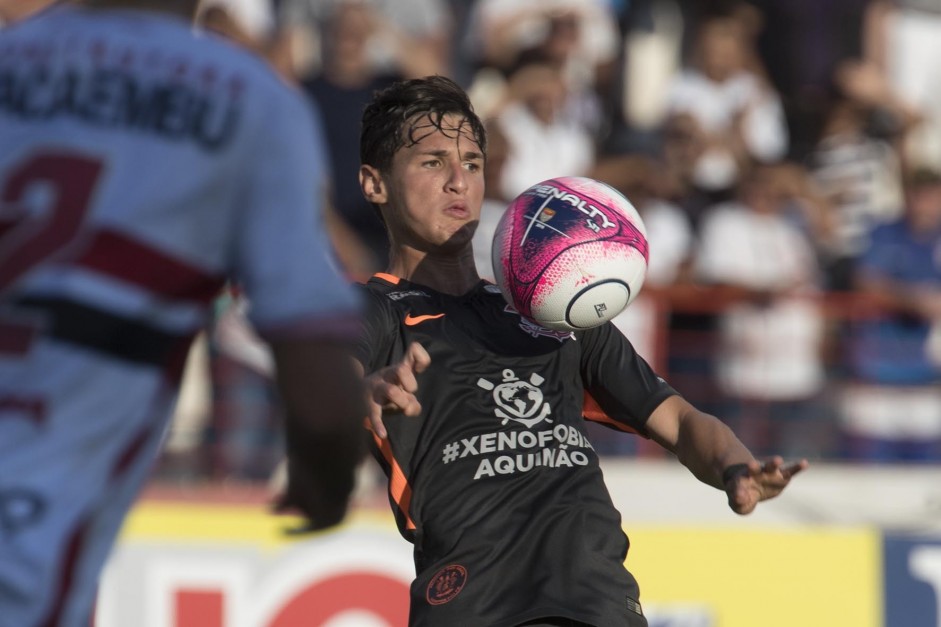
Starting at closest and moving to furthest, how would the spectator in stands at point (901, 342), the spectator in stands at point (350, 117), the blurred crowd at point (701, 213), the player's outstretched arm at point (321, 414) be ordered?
the player's outstretched arm at point (321, 414), the spectator in stands at point (350, 117), the blurred crowd at point (701, 213), the spectator in stands at point (901, 342)

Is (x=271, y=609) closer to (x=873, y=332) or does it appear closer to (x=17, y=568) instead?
(x=873, y=332)

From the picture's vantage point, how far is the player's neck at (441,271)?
169 inches

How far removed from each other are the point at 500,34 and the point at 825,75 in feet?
9.73

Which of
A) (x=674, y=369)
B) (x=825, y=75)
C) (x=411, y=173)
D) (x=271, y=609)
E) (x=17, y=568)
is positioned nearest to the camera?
(x=17, y=568)

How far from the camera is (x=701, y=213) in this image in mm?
9305

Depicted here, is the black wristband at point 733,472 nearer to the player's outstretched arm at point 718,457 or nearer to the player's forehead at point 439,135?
the player's outstretched arm at point 718,457

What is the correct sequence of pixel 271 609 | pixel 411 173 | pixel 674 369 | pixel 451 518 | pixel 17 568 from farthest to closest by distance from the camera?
pixel 674 369 < pixel 271 609 < pixel 411 173 < pixel 451 518 < pixel 17 568

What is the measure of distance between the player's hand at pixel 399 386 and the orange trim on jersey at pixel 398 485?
0.52 meters

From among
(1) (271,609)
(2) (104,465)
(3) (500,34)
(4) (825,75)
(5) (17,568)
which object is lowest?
(5) (17,568)

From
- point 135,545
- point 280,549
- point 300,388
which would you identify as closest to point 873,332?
point 280,549

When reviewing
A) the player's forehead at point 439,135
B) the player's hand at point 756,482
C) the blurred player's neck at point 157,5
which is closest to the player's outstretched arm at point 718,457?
the player's hand at point 756,482

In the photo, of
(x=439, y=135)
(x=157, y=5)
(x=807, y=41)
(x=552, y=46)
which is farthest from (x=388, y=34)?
(x=157, y=5)

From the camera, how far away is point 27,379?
2.33 meters

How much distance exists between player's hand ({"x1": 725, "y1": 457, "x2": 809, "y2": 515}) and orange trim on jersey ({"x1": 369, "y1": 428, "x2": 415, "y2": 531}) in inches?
33.8
